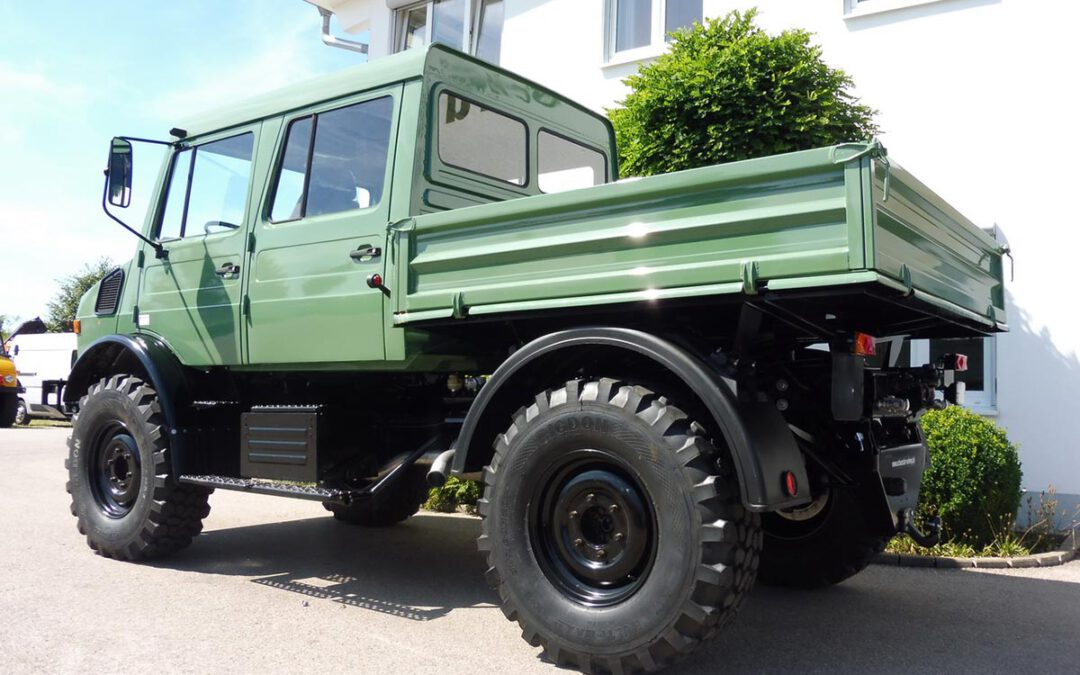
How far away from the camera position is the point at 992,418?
23.9ft

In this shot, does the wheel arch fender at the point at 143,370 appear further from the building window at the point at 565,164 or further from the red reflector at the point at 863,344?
the red reflector at the point at 863,344

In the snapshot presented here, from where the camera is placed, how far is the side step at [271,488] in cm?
443

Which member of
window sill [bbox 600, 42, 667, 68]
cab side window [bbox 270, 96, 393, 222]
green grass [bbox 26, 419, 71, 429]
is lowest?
green grass [bbox 26, 419, 71, 429]

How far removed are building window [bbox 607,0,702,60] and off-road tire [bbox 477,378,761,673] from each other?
7593 mm

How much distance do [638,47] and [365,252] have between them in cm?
713

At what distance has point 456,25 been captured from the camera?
12.8m

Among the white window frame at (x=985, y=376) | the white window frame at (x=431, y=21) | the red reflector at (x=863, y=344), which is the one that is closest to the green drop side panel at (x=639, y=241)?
the red reflector at (x=863, y=344)

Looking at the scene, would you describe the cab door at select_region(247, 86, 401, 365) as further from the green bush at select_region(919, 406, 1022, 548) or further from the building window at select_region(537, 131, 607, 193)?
the green bush at select_region(919, 406, 1022, 548)

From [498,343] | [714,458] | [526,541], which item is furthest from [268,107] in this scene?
[714,458]

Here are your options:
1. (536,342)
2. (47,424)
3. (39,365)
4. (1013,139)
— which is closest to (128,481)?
(536,342)

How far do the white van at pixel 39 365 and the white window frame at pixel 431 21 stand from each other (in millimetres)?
10919

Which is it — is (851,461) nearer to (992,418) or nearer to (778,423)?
(778,423)

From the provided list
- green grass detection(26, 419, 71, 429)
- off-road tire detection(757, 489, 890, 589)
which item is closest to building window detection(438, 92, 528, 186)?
off-road tire detection(757, 489, 890, 589)

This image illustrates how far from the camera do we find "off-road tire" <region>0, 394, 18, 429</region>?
1852 cm
